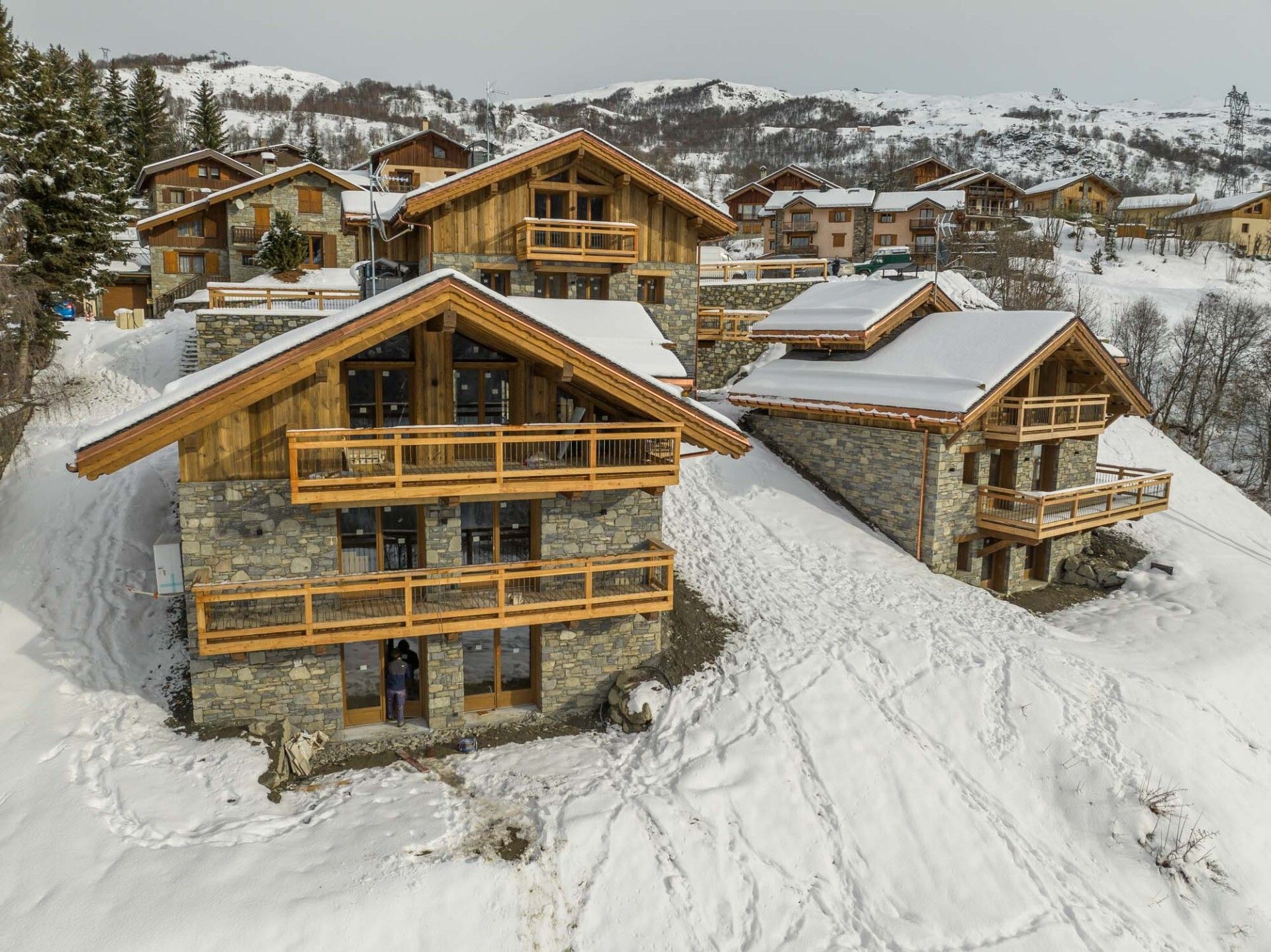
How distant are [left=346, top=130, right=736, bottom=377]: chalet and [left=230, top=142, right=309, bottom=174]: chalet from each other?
37.3m

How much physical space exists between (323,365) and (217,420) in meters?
1.75

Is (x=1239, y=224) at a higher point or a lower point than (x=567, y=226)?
higher

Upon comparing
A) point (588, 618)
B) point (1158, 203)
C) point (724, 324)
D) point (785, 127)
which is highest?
point (785, 127)

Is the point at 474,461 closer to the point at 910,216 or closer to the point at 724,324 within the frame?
the point at 724,324

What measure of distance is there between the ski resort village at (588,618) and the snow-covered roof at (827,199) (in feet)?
110

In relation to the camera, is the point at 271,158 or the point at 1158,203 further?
the point at 1158,203

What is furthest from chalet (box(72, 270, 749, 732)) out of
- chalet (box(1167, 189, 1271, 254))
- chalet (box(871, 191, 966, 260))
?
chalet (box(1167, 189, 1271, 254))

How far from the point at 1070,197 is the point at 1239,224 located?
1292 cm

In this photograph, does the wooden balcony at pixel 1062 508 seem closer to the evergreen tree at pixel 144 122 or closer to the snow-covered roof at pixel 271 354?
the snow-covered roof at pixel 271 354

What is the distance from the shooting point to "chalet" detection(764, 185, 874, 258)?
2170 inches

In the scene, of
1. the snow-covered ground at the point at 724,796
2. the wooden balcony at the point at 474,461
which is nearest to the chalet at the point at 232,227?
the snow-covered ground at the point at 724,796

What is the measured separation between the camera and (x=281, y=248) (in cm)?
3300

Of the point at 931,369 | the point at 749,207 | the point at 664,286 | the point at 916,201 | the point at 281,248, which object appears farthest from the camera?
the point at 749,207

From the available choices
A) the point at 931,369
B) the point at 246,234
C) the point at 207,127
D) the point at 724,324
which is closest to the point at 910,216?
the point at 724,324
